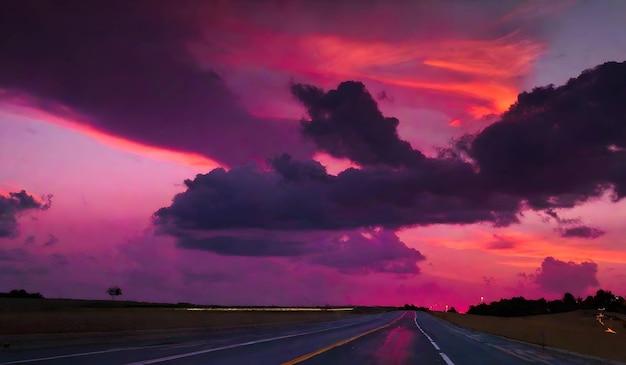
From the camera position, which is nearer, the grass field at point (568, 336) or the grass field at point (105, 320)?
the grass field at point (568, 336)

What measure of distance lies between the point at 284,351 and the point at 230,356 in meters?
4.06

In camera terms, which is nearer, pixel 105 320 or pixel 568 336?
pixel 568 336

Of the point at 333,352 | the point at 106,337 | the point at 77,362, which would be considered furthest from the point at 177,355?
the point at 106,337

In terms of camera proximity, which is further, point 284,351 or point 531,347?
point 531,347

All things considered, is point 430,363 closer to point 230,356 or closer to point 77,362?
point 230,356

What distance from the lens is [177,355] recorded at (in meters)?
21.8

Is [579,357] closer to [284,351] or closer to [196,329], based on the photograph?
[284,351]

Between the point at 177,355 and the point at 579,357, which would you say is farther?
the point at 579,357

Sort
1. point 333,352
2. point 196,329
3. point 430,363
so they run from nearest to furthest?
1. point 430,363
2. point 333,352
3. point 196,329

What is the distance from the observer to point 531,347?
3306 cm

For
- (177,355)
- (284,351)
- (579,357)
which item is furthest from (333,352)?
(579,357)

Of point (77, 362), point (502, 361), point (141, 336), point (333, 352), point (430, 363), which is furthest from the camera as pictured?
point (141, 336)

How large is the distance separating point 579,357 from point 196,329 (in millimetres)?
Result: 29073

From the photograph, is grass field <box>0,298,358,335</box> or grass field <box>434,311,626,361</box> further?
grass field <box>0,298,358,335</box>
